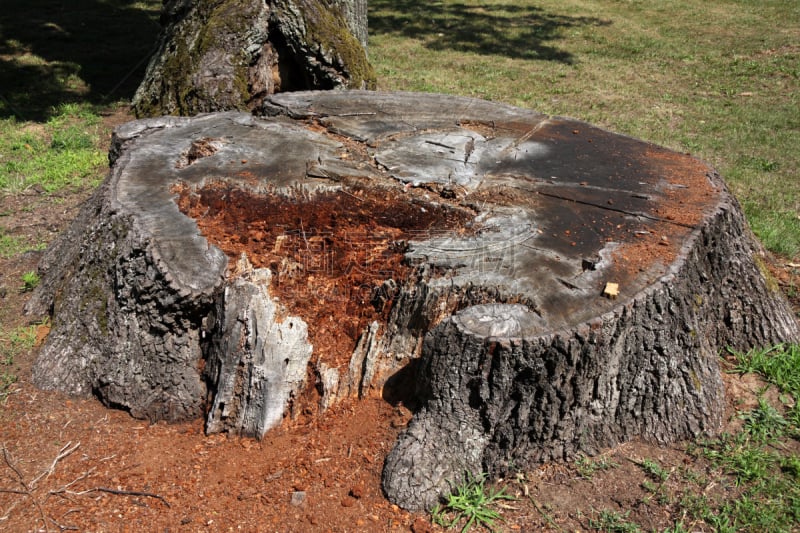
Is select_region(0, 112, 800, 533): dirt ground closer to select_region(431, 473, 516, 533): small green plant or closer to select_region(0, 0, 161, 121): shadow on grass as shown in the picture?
select_region(431, 473, 516, 533): small green plant

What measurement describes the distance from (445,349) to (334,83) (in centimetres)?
413

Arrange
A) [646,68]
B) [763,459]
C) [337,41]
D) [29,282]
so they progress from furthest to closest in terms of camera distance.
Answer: [646,68]
[337,41]
[29,282]
[763,459]

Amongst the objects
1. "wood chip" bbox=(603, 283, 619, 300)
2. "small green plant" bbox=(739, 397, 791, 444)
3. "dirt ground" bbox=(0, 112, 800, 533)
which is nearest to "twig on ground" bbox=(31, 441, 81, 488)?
"dirt ground" bbox=(0, 112, 800, 533)

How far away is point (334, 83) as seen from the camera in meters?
5.99

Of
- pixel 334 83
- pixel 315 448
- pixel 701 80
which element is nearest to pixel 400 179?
pixel 315 448

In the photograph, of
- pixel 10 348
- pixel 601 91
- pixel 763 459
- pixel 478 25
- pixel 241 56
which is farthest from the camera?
pixel 478 25

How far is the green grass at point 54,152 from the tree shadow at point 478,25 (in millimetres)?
5871

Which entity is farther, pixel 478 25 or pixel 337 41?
pixel 478 25

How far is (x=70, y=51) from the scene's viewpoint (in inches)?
352

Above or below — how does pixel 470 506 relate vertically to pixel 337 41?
below

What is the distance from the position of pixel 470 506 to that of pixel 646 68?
28.9 ft

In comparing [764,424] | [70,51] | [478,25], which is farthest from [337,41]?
[478,25]

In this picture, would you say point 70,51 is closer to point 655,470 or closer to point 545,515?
point 545,515

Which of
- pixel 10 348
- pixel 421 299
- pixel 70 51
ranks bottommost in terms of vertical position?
pixel 10 348
